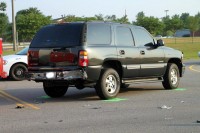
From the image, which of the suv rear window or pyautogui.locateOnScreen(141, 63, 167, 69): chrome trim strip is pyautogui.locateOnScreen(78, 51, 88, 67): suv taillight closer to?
the suv rear window

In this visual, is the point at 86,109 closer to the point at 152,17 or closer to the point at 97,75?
the point at 97,75

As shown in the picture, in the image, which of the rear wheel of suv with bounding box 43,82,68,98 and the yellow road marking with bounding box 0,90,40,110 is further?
the rear wheel of suv with bounding box 43,82,68,98

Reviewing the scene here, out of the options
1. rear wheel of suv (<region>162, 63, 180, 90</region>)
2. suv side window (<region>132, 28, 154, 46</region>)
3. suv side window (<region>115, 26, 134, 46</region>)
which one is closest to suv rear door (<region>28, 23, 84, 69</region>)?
suv side window (<region>115, 26, 134, 46</region>)

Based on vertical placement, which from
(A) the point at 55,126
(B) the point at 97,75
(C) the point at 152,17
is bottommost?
(A) the point at 55,126

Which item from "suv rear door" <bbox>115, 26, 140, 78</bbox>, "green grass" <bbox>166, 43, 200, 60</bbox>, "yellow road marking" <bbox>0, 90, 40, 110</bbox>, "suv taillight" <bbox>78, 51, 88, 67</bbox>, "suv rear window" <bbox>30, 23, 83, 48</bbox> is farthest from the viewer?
"green grass" <bbox>166, 43, 200, 60</bbox>

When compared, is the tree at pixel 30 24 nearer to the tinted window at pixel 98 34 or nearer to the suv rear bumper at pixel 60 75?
the tinted window at pixel 98 34

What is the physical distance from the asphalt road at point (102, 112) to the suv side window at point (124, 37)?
4.63ft

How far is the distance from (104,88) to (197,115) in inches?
110

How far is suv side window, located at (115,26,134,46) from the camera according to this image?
11.1 meters

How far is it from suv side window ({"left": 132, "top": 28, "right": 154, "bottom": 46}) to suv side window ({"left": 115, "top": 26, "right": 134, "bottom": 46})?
0.20 metres

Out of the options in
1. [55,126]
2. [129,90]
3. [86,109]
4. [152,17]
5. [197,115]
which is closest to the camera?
[55,126]

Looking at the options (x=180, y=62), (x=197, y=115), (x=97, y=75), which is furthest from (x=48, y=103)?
(x=180, y=62)

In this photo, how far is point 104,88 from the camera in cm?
1036

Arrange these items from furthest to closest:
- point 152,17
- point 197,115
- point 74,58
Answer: point 152,17 < point 74,58 < point 197,115
